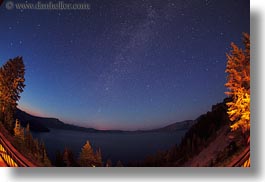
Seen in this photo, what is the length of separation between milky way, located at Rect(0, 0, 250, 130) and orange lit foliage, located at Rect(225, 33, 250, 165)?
7 cm

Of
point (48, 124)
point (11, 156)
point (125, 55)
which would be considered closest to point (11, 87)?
point (48, 124)

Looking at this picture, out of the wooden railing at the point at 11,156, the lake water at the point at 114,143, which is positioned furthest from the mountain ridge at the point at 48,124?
the wooden railing at the point at 11,156

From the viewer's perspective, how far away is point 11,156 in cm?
350

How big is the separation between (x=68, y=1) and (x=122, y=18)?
357 millimetres

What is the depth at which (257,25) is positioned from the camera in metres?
3.49

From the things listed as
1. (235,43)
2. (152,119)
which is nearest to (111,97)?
(152,119)

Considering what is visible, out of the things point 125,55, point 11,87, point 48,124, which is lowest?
point 48,124

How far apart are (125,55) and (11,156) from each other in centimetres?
96

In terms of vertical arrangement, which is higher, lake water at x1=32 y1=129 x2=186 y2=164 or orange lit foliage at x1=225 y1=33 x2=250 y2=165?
orange lit foliage at x1=225 y1=33 x2=250 y2=165

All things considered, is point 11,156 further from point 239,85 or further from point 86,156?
point 239,85

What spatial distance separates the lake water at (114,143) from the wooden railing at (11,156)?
0.54 feet

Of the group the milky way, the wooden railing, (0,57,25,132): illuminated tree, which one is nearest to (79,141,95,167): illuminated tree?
the milky way

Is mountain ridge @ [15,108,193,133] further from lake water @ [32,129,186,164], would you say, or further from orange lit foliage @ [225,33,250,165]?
orange lit foliage @ [225,33,250,165]

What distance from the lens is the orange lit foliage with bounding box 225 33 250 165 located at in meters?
3.46
